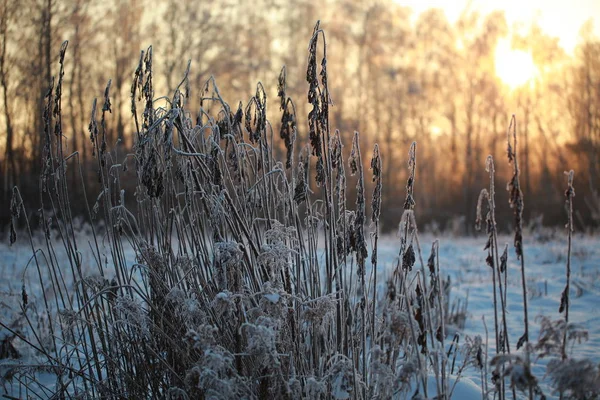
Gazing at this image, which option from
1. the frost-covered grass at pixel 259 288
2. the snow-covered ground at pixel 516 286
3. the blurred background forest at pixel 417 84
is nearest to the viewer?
the frost-covered grass at pixel 259 288

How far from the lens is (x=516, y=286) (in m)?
6.15

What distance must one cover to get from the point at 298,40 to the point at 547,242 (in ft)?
46.3

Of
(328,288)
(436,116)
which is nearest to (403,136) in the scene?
(436,116)

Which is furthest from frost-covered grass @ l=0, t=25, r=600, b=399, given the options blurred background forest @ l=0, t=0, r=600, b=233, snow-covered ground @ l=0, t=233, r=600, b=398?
blurred background forest @ l=0, t=0, r=600, b=233

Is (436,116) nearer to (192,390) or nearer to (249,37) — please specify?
(249,37)

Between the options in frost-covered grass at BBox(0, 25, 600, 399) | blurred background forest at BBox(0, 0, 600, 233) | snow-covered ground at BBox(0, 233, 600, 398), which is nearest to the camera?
frost-covered grass at BBox(0, 25, 600, 399)

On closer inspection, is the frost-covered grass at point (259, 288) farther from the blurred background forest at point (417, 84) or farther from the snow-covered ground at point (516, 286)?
the blurred background forest at point (417, 84)

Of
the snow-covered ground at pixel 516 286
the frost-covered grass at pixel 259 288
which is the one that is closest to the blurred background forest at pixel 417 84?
the snow-covered ground at pixel 516 286

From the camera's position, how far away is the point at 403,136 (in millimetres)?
22672

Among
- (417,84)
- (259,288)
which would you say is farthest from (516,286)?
A: (417,84)

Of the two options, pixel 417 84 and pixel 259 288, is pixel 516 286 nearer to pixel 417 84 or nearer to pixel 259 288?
pixel 259 288

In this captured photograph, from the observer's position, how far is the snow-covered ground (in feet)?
12.3

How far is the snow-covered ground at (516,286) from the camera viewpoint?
12.3ft

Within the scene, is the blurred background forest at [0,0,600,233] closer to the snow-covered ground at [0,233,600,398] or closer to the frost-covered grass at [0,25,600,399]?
the snow-covered ground at [0,233,600,398]
